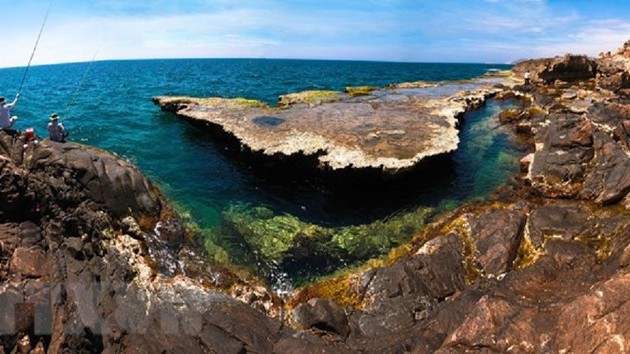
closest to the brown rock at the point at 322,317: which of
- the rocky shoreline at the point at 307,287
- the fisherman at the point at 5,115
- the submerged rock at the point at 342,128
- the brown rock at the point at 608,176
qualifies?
the rocky shoreline at the point at 307,287

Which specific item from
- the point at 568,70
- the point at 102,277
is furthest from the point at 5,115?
the point at 568,70

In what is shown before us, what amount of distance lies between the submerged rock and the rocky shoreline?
6.57 meters

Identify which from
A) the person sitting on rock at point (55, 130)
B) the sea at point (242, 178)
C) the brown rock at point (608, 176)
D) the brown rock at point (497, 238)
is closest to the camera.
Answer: the brown rock at point (497, 238)

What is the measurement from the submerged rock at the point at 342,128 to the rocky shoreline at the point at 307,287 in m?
6.57

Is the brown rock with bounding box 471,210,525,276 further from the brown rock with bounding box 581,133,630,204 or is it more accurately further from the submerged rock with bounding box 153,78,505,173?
the submerged rock with bounding box 153,78,505,173

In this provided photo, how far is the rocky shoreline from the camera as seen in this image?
37.4 feet

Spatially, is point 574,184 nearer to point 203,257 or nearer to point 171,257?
point 203,257

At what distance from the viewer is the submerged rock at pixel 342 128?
27.4 meters

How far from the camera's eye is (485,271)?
1739 cm

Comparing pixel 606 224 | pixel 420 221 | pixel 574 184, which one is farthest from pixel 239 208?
pixel 574 184

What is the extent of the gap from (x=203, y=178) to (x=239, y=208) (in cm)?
620

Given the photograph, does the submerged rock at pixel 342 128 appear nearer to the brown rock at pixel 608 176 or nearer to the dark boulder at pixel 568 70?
the brown rock at pixel 608 176

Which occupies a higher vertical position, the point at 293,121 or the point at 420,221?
the point at 293,121

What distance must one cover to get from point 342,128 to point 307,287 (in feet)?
58.4
